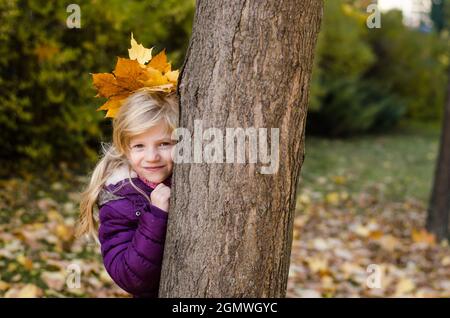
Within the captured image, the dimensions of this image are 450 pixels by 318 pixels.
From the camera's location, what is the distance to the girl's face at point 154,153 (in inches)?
81.7

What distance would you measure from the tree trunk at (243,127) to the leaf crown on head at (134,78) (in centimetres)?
24

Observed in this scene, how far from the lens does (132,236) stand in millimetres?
2049

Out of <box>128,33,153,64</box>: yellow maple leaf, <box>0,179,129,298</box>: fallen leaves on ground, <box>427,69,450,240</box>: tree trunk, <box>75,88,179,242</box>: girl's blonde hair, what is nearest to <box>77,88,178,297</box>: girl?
<box>75,88,179,242</box>: girl's blonde hair

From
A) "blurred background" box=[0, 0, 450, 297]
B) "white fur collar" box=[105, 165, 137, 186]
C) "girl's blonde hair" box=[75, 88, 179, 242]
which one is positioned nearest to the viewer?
"girl's blonde hair" box=[75, 88, 179, 242]

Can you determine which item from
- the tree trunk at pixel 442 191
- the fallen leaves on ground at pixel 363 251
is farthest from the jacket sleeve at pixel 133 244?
the tree trunk at pixel 442 191

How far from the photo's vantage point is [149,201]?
209 cm

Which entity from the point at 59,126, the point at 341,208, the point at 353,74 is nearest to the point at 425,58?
the point at 353,74

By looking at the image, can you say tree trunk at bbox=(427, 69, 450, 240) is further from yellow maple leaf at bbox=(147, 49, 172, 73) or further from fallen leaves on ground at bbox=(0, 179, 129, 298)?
yellow maple leaf at bbox=(147, 49, 172, 73)

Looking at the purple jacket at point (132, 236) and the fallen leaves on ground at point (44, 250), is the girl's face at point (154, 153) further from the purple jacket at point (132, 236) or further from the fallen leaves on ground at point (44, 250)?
the fallen leaves on ground at point (44, 250)

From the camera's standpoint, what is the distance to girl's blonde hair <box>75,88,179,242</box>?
205 cm

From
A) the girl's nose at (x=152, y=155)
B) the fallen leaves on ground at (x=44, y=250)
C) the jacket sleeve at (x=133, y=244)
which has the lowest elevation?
the fallen leaves on ground at (x=44, y=250)

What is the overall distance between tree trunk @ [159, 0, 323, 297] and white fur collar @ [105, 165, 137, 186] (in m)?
0.37

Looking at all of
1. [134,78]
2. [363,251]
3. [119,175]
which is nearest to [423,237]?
[363,251]
